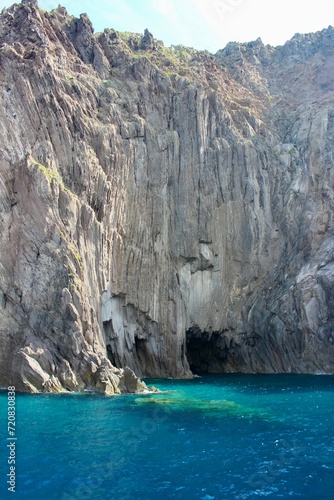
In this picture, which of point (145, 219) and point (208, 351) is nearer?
point (145, 219)

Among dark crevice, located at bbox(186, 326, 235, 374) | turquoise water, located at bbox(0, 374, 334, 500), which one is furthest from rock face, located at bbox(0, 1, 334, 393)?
turquoise water, located at bbox(0, 374, 334, 500)

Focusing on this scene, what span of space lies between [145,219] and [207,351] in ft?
66.4

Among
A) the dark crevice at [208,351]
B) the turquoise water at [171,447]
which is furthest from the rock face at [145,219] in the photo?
the turquoise water at [171,447]

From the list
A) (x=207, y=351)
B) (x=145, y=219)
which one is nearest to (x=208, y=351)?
(x=207, y=351)

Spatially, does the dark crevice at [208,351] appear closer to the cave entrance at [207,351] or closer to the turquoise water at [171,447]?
the cave entrance at [207,351]

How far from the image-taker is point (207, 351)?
225ft

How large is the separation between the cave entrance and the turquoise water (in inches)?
→ 993

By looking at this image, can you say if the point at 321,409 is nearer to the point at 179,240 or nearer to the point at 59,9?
the point at 179,240

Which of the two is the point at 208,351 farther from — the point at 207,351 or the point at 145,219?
the point at 145,219

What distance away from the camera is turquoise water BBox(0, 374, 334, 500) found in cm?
1823

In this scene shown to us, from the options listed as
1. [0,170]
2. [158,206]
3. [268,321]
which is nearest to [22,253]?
[0,170]

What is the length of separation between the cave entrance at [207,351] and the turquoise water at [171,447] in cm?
2523

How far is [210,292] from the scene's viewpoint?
65312 mm

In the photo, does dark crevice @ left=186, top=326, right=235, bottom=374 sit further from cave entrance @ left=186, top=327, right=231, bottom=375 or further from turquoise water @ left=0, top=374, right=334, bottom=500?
turquoise water @ left=0, top=374, right=334, bottom=500
